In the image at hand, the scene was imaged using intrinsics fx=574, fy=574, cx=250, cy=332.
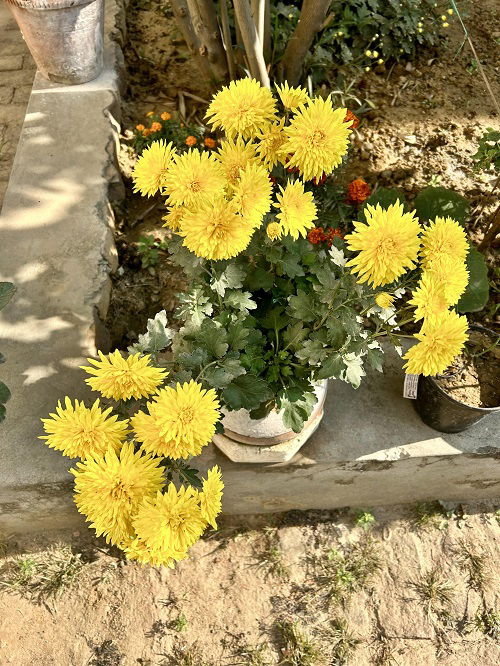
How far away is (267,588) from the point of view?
218 centimetres

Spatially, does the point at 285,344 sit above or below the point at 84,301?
above

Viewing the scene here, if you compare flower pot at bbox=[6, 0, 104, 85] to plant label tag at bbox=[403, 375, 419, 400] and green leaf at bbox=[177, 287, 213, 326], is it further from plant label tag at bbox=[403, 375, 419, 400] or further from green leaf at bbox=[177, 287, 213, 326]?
plant label tag at bbox=[403, 375, 419, 400]

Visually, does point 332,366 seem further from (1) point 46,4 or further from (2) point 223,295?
(1) point 46,4

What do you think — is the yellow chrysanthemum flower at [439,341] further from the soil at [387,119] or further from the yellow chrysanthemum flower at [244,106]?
the soil at [387,119]

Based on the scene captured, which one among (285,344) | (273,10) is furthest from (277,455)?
(273,10)

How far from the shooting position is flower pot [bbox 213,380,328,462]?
5.87 feet

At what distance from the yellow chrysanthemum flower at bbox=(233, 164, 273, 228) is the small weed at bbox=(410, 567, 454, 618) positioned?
1.64 m

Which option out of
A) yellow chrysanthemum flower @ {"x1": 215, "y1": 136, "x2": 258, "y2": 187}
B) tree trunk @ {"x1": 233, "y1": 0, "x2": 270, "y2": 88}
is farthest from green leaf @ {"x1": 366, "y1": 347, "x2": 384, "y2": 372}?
tree trunk @ {"x1": 233, "y1": 0, "x2": 270, "y2": 88}

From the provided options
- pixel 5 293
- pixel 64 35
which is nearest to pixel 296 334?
pixel 5 293

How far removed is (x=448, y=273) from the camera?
4.21 ft

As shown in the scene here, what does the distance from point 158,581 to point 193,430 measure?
1228 mm

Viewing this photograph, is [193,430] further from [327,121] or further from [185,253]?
[327,121]

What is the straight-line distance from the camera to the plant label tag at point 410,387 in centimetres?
196

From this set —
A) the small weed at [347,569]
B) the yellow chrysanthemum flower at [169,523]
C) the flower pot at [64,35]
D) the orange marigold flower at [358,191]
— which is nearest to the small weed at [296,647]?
the small weed at [347,569]
